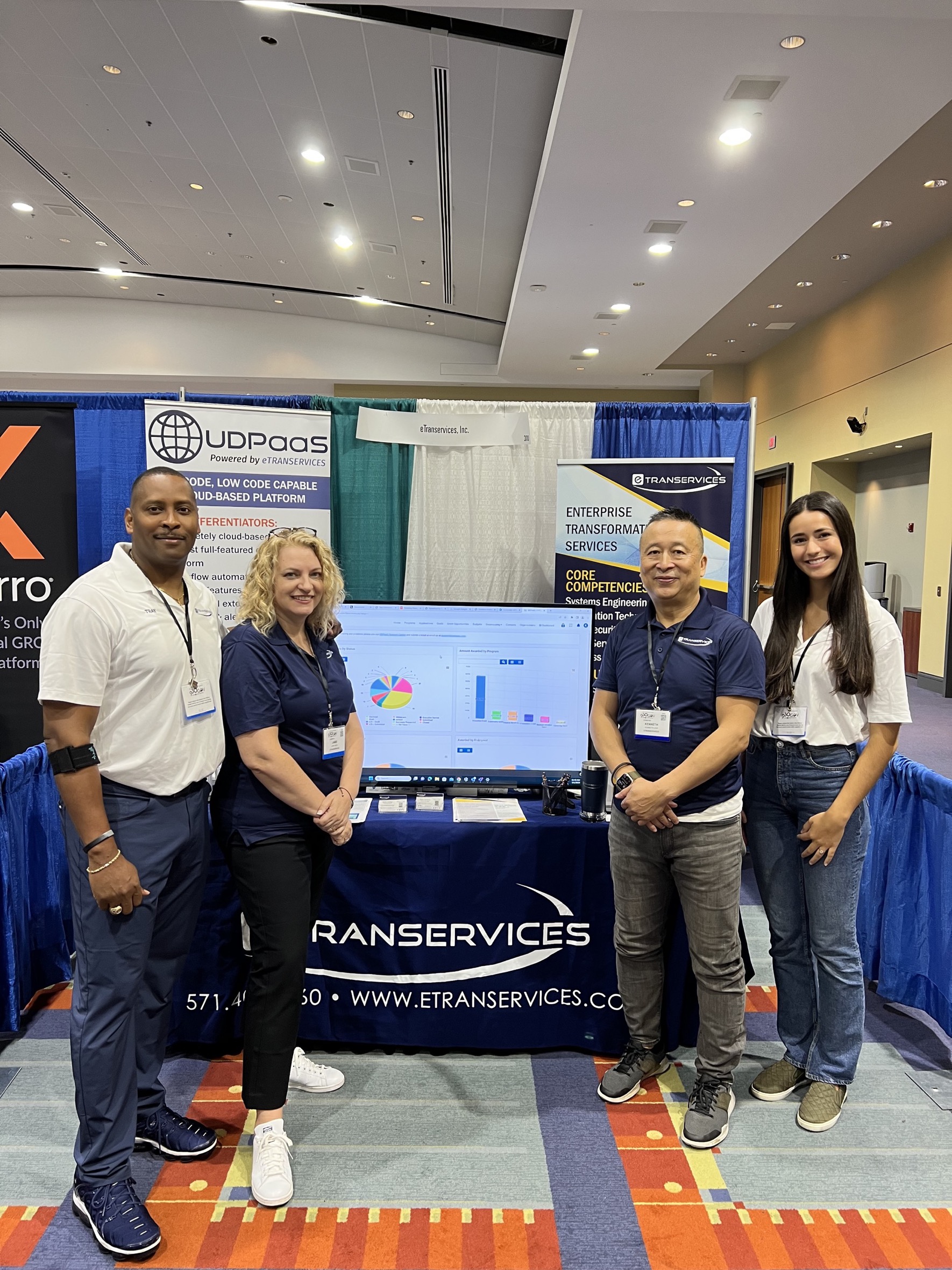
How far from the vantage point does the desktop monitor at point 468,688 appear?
99.7 inches

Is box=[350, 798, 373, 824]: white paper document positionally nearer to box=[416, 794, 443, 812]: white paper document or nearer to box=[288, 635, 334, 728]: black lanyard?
box=[416, 794, 443, 812]: white paper document

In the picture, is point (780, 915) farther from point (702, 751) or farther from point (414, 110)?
point (414, 110)

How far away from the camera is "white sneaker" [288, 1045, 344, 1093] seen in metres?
2.14

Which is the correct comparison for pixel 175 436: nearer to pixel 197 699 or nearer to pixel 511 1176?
pixel 197 699

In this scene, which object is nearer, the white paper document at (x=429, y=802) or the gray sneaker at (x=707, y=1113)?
the gray sneaker at (x=707, y=1113)

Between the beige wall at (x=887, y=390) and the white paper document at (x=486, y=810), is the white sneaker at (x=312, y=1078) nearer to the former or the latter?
the white paper document at (x=486, y=810)

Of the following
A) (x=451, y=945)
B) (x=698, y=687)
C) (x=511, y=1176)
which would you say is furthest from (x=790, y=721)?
(x=511, y=1176)

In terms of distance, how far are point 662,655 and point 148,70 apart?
21.3 feet

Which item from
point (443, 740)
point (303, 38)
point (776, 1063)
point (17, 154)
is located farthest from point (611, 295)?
point (776, 1063)

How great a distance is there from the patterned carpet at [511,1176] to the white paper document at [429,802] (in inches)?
28.1

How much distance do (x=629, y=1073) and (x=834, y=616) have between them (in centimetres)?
133

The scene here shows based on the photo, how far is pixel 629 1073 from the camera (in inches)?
84.0

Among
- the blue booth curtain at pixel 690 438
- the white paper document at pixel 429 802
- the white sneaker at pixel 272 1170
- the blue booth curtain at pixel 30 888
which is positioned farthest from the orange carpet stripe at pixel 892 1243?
the blue booth curtain at pixel 30 888


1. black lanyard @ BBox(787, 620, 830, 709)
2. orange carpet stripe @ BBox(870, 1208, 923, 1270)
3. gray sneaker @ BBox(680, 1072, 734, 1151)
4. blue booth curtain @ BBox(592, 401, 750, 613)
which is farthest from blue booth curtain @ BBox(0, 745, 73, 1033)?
blue booth curtain @ BBox(592, 401, 750, 613)
